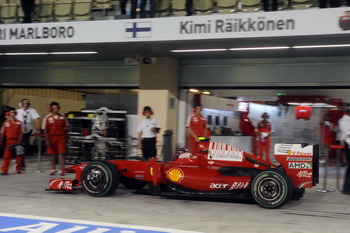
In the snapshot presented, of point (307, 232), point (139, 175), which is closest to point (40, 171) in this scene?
point (139, 175)

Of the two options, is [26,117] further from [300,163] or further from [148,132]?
[300,163]

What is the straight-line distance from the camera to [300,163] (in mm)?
6785

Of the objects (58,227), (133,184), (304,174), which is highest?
(304,174)

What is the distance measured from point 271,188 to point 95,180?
2.89 m

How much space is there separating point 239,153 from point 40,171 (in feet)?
19.5

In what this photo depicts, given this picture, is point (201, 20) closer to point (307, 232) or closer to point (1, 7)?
point (307, 232)

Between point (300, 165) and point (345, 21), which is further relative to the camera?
point (345, 21)

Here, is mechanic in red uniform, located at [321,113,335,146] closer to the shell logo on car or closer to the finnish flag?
the finnish flag

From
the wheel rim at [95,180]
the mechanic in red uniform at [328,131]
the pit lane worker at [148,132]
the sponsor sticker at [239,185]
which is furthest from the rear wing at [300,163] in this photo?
the mechanic in red uniform at [328,131]

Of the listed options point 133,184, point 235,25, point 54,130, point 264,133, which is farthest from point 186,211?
point 264,133

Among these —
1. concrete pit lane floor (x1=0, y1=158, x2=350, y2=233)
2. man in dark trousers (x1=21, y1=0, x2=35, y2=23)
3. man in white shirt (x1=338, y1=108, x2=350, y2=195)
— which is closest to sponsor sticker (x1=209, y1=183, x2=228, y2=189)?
concrete pit lane floor (x1=0, y1=158, x2=350, y2=233)

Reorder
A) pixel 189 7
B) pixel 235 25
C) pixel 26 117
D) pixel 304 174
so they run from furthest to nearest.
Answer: pixel 26 117, pixel 189 7, pixel 235 25, pixel 304 174

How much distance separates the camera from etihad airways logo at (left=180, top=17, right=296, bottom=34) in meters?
8.75

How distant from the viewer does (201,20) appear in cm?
934
